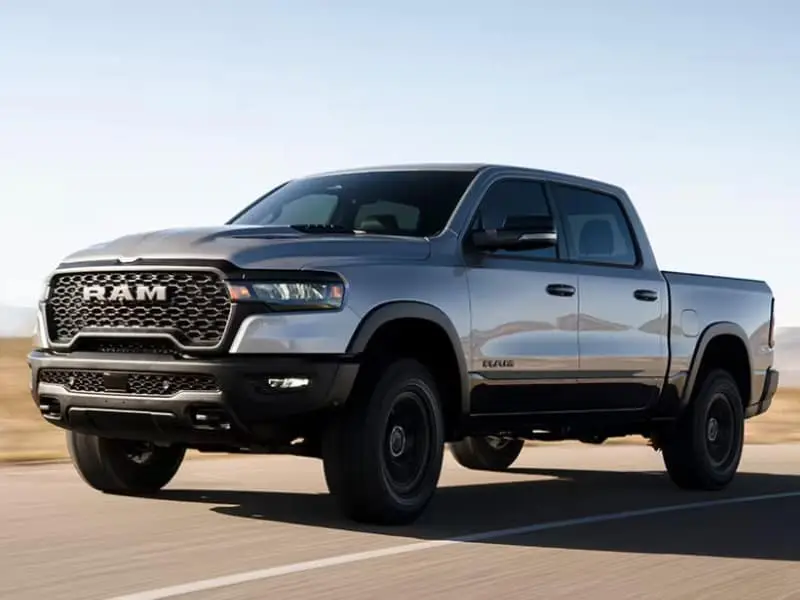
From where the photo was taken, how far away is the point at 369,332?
27.6 ft

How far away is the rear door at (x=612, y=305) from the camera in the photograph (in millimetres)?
10336

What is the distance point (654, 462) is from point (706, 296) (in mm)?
2938

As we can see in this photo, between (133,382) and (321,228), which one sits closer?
(133,382)


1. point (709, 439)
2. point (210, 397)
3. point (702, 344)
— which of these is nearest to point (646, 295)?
point (702, 344)

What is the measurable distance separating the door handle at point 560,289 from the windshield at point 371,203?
0.81m

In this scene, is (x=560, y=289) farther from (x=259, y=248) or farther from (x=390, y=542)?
(x=390, y=542)

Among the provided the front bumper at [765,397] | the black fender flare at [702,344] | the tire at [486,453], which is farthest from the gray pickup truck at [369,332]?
the tire at [486,453]

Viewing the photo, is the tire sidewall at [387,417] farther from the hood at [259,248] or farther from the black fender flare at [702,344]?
the black fender flare at [702,344]

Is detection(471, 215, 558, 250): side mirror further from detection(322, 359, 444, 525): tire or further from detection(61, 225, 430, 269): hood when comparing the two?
detection(322, 359, 444, 525): tire

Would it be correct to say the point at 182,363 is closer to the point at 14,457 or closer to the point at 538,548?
the point at 538,548

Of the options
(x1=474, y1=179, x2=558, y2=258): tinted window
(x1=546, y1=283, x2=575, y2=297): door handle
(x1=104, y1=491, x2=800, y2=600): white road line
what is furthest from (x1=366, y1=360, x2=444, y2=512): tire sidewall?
(x1=546, y1=283, x2=575, y2=297): door handle

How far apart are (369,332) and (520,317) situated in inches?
58.7

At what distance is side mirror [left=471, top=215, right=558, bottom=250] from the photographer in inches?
359

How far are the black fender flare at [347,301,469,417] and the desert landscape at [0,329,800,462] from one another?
5029mm
